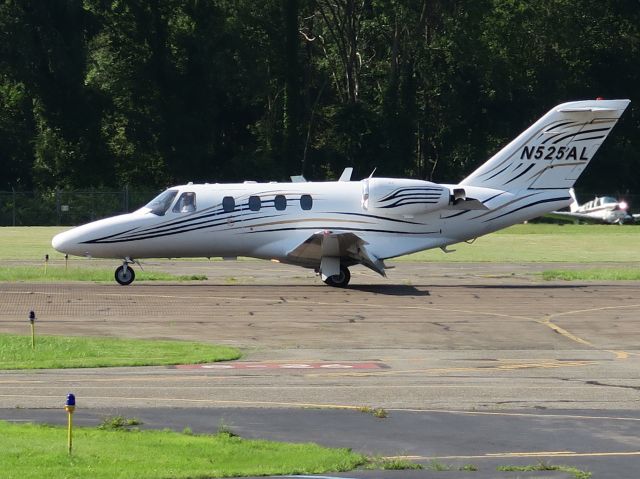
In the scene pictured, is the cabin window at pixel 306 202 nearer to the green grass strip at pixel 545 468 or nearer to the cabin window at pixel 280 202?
the cabin window at pixel 280 202

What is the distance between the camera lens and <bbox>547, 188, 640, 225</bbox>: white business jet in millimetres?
77562

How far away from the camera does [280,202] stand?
115ft

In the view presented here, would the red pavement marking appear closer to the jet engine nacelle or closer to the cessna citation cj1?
the cessna citation cj1

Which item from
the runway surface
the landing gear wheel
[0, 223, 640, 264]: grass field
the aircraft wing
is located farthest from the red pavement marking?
[0, 223, 640, 264]: grass field

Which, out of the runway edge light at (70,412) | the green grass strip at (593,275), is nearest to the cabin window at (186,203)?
the green grass strip at (593,275)

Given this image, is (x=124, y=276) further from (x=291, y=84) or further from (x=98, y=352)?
(x=291, y=84)

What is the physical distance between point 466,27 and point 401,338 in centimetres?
5919

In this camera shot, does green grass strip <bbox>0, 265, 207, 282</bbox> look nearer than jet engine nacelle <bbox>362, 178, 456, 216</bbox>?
No

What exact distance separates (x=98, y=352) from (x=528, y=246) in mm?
38096

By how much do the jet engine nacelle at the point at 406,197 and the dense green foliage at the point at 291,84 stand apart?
41.6 m

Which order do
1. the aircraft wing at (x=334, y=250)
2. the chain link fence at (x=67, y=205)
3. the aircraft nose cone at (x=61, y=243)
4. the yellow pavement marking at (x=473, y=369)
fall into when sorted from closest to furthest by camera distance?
the yellow pavement marking at (x=473, y=369), the aircraft wing at (x=334, y=250), the aircraft nose cone at (x=61, y=243), the chain link fence at (x=67, y=205)

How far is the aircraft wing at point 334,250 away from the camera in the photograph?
33719 millimetres

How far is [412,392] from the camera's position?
1830 centimetres

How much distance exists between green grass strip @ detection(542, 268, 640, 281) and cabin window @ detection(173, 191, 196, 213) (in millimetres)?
12088
